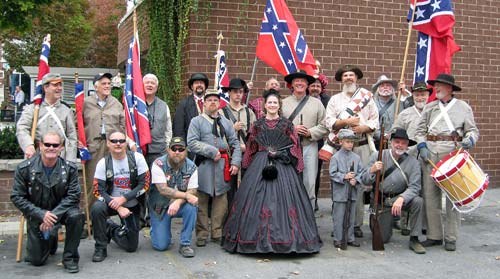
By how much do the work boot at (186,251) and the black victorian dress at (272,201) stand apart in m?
0.43

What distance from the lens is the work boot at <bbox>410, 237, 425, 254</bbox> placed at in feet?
22.5

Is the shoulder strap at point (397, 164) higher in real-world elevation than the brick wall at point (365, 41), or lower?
lower

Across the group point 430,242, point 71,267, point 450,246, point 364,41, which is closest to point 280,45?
point 364,41

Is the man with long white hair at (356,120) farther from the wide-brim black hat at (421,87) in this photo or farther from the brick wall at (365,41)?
the brick wall at (365,41)

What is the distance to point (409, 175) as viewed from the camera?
7.10 metres

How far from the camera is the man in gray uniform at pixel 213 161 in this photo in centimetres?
695

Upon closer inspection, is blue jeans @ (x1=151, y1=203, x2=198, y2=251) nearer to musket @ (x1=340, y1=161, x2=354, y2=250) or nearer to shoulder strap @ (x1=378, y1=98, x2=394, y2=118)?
musket @ (x1=340, y1=161, x2=354, y2=250)

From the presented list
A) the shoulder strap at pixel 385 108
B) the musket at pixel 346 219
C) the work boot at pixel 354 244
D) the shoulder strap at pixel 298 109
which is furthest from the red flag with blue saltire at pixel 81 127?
the shoulder strap at pixel 385 108

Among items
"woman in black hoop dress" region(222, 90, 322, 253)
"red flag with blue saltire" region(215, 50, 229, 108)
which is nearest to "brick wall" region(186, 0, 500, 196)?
"red flag with blue saltire" region(215, 50, 229, 108)

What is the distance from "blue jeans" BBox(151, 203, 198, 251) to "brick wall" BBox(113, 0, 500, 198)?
11.1ft

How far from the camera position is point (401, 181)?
712cm

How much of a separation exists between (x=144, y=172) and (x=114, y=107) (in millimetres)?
1318

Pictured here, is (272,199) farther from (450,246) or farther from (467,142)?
(467,142)

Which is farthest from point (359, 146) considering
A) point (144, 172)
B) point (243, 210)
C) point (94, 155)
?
point (94, 155)
